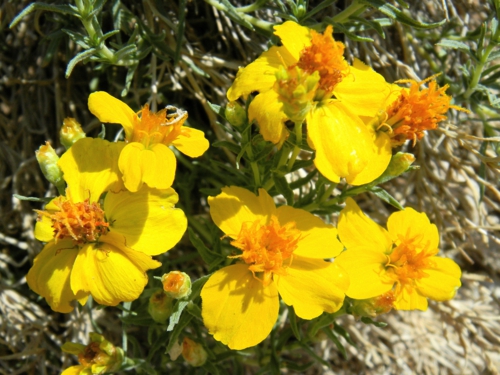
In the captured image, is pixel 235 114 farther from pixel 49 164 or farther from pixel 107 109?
pixel 49 164

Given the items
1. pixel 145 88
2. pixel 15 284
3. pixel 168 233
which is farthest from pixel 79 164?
pixel 15 284

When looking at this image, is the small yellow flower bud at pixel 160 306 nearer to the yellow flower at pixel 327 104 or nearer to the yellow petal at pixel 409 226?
the yellow flower at pixel 327 104

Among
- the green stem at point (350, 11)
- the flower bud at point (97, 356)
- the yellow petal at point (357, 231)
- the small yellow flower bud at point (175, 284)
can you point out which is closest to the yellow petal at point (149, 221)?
the small yellow flower bud at point (175, 284)

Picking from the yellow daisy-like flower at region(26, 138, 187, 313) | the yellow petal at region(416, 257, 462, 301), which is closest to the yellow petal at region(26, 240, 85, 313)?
the yellow daisy-like flower at region(26, 138, 187, 313)

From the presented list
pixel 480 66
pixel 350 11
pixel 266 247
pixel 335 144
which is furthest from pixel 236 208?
pixel 480 66

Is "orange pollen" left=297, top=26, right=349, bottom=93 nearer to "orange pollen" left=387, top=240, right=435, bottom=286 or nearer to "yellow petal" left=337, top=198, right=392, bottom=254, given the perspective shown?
"yellow petal" left=337, top=198, right=392, bottom=254

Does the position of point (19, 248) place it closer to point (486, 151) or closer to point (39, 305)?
point (39, 305)
